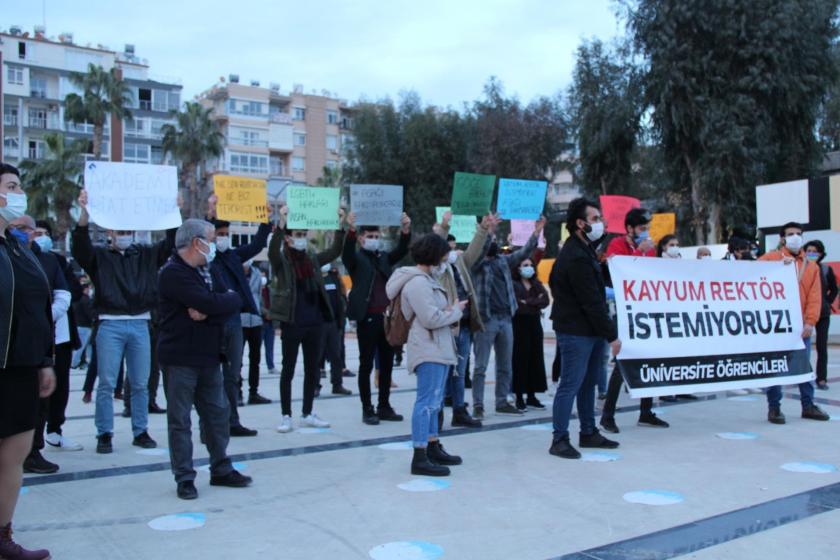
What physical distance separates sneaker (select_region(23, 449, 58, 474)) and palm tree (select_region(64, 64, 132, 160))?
42944 mm

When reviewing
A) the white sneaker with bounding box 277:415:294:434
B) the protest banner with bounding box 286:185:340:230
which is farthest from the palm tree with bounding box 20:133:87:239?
the white sneaker with bounding box 277:415:294:434

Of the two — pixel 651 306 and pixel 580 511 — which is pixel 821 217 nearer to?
pixel 651 306

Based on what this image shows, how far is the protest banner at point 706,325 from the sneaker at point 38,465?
450cm

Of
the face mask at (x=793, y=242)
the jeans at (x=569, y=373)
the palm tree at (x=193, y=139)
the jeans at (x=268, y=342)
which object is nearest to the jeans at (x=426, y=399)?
the jeans at (x=569, y=373)

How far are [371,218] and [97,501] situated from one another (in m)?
3.74

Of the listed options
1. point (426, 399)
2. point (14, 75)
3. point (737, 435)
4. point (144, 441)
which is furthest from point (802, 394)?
point (14, 75)

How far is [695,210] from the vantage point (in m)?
25.8

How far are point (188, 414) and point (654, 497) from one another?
2930mm

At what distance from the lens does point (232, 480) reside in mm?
4895

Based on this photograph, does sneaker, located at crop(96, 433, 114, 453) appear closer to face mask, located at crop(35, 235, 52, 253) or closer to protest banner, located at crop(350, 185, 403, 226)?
face mask, located at crop(35, 235, 52, 253)

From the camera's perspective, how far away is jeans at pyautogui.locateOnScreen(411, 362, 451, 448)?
5.19 metres

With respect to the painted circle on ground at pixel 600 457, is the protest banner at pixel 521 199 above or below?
above

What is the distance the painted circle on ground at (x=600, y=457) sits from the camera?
5.54 meters

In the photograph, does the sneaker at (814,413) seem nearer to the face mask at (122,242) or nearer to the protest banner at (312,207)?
the protest banner at (312,207)
